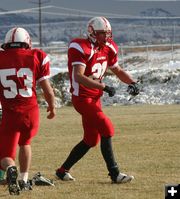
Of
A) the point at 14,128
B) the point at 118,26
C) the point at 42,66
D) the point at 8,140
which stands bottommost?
the point at 118,26

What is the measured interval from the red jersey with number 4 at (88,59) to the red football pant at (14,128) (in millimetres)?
903

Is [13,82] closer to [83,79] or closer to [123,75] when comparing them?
[83,79]

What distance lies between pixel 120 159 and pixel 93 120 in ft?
7.40

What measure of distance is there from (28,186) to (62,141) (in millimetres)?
5621

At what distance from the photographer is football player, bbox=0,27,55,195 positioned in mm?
7812

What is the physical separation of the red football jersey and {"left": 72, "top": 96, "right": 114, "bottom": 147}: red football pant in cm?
95

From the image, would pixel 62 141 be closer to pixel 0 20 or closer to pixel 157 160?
pixel 157 160

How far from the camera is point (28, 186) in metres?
8.05

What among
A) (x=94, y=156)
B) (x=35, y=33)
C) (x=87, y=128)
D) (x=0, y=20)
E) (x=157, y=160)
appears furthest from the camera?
(x=0, y=20)

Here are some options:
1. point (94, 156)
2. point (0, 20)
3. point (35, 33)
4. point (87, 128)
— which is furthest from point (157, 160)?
point (0, 20)

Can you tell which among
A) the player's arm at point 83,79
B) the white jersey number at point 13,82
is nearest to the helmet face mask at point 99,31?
A: the player's arm at point 83,79

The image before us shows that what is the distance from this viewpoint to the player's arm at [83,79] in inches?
329

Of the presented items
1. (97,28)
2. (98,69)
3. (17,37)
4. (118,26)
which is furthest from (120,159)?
(118,26)

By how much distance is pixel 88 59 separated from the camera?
8.62 meters
